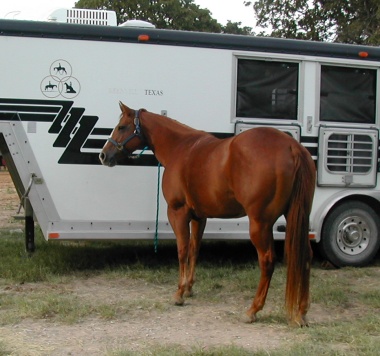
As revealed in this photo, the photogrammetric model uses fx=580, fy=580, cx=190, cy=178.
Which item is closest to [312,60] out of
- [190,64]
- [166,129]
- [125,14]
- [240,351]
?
[190,64]

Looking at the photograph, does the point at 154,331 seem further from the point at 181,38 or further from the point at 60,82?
the point at 181,38

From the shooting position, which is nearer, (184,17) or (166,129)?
(166,129)

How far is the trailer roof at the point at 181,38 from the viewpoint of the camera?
21.1ft

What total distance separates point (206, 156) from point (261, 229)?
950 mm

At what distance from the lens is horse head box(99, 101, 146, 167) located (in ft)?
19.5

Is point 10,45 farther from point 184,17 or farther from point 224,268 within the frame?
point 184,17

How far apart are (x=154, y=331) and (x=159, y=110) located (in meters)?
2.87

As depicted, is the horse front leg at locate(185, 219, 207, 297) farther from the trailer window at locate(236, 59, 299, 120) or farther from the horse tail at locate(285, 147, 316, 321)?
the trailer window at locate(236, 59, 299, 120)

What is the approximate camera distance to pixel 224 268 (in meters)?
7.07

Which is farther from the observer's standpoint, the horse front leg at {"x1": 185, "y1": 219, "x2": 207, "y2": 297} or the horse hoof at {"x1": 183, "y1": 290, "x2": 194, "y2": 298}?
the horse front leg at {"x1": 185, "y1": 219, "x2": 207, "y2": 297}

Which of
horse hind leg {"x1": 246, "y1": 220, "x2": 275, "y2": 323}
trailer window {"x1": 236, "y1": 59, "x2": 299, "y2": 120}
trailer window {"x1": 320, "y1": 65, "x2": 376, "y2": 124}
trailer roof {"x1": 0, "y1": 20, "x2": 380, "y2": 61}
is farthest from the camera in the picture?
trailer window {"x1": 320, "y1": 65, "x2": 376, "y2": 124}

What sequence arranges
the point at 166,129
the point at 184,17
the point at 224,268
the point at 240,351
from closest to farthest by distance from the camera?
1. the point at 240,351
2. the point at 166,129
3. the point at 224,268
4. the point at 184,17

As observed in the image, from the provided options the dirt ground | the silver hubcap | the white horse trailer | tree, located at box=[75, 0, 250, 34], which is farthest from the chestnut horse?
tree, located at box=[75, 0, 250, 34]

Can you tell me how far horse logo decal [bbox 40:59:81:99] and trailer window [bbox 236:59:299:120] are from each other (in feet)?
6.36
